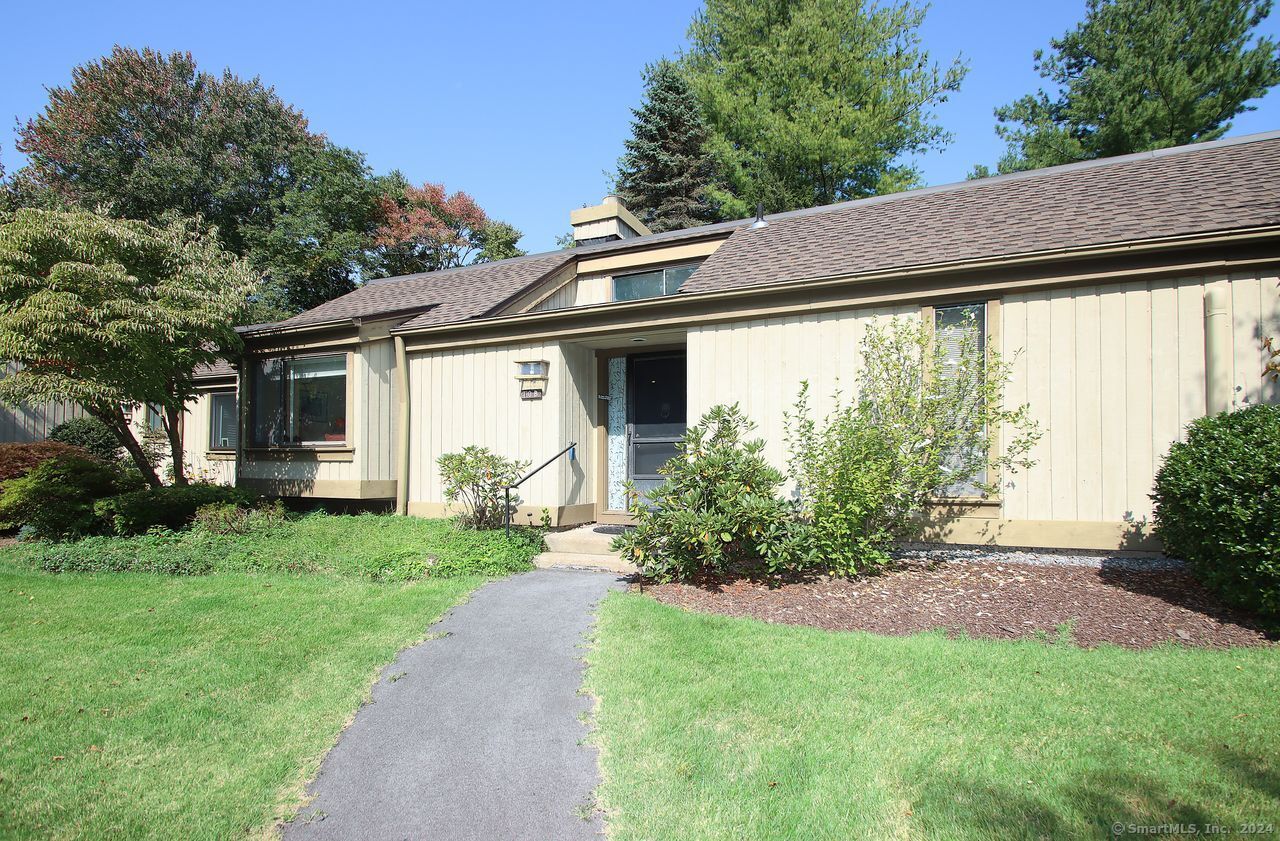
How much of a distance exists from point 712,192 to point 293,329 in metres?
16.7

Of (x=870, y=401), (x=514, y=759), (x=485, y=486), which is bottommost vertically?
(x=514, y=759)

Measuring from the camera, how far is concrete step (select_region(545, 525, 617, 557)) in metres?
8.41

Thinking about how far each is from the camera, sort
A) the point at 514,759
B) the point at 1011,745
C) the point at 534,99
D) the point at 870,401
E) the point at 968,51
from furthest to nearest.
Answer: the point at 968,51 → the point at 534,99 → the point at 870,401 → the point at 514,759 → the point at 1011,745

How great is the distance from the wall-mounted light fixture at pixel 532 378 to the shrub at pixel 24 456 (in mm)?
7995

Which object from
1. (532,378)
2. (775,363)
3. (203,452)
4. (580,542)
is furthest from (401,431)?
(203,452)

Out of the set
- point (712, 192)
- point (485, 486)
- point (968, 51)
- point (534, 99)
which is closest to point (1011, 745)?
point (485, 486)

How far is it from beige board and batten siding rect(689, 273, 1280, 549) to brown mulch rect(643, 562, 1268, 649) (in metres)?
0.54

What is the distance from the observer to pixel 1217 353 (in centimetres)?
614

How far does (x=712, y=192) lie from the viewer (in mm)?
24141

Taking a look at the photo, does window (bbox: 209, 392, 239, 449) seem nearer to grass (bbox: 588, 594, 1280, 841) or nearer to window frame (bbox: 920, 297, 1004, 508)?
grass (bbox: 588, 594, 1280, 841)

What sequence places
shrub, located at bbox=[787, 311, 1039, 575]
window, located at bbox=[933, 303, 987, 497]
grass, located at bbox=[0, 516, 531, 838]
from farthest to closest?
window, located at bbox=[933, 303, 987, 497], shrub, located at bbox=[787, 311, 1039, 575], grass, located at bbox=[0, 516, 531, 838]

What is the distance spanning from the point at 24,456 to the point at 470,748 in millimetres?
12046

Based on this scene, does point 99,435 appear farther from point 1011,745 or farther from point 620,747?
point 1011,745

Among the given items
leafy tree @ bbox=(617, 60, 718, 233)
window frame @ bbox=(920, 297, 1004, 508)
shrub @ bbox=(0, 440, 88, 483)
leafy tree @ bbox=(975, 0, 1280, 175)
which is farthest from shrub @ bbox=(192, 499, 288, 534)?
leafy tree @ bbox=(975, 0, 1280, 175)
